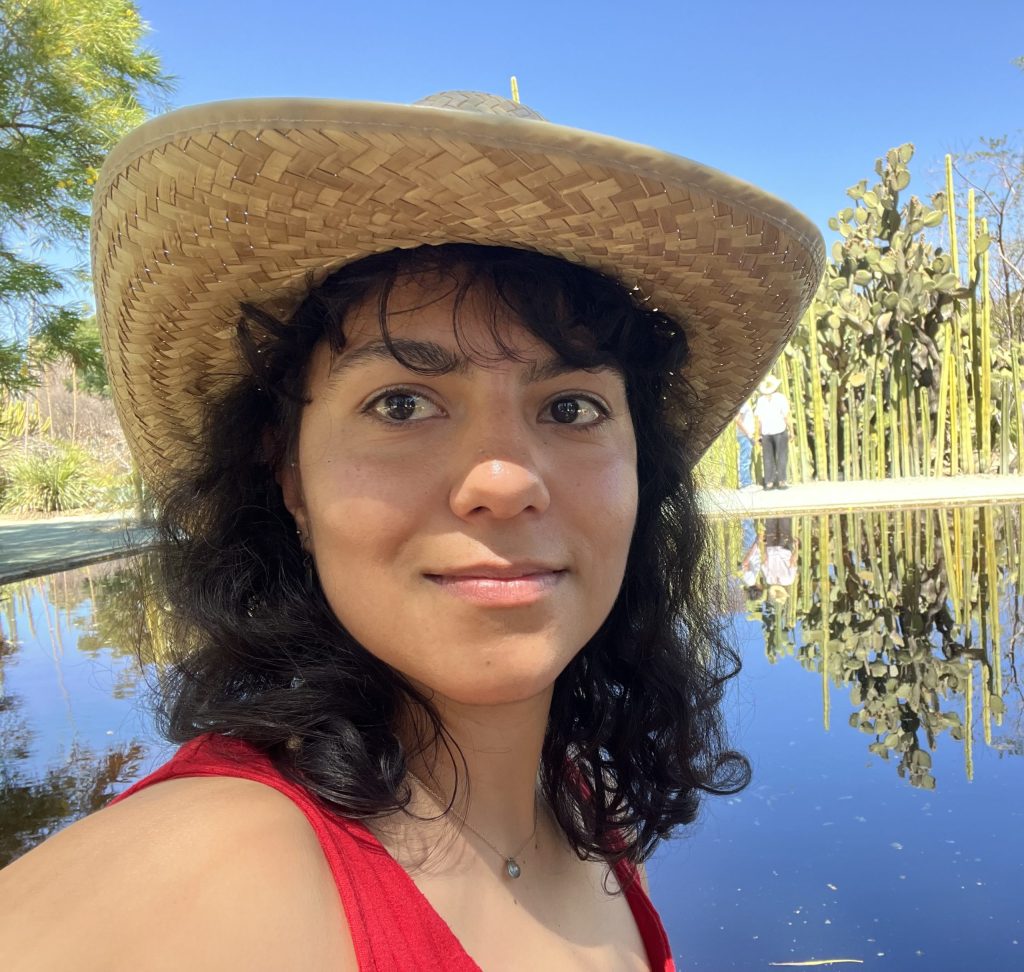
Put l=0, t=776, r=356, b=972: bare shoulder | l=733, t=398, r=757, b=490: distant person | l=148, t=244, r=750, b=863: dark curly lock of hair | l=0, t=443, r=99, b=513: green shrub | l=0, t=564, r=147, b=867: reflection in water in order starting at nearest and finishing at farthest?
l=0, t=776, r=356, b=972: bare shoulder, l=148, t=244, r=750, b=863: dark curly lock of hair, l=0, t=564, r=147, b=867: reflection in water, l=733, t=398, r=757, b=490: distant person, l=0, t=443, r=99, b=513: green shrub

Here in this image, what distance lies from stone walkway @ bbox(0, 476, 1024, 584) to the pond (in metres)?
2.10

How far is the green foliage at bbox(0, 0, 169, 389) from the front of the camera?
664 cm

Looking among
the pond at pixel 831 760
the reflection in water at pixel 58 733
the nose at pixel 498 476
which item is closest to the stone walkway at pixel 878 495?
the pond at pixel 831 760

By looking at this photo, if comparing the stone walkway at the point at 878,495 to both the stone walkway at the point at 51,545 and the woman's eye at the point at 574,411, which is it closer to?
the stone walkway at the point at 51,545

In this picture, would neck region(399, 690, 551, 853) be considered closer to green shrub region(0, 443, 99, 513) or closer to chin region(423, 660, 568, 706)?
chin region(423, 660, 568, 706)

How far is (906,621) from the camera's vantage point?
147 inches

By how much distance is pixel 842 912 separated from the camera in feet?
6.03

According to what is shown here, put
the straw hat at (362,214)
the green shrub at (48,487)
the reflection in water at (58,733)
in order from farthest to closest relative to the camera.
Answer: the green shrub at (48,487), the reflection in water at (58,733), the straw hat at (362,214)

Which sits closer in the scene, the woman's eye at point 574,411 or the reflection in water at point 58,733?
the woman's eye at point 574,411

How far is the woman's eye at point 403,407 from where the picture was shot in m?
0.98

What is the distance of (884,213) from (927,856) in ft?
35.4

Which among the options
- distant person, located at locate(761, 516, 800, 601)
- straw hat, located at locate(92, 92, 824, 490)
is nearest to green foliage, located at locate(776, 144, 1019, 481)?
distant person, located at locate(761, 516, 800, 601)

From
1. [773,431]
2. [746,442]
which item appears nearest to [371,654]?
[773,431]

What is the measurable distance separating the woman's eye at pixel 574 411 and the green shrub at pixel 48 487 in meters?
15.2
